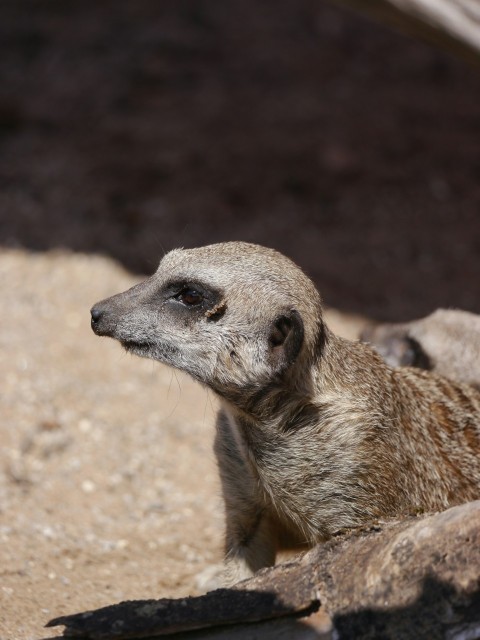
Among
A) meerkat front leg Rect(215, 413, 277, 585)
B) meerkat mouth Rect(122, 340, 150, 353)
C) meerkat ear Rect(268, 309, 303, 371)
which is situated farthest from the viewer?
meerkat front leg Rect(215, 413, 277, 585)

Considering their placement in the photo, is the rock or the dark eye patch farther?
the dark eye patch

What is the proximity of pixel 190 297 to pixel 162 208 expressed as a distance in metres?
3.58

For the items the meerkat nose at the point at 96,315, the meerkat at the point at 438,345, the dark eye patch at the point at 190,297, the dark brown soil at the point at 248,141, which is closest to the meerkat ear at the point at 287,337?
the dark eye patch at the point at 190,297

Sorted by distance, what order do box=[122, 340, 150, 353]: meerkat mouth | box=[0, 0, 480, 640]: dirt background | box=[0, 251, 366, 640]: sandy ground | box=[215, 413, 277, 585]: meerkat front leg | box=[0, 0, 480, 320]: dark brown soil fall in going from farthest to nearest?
box=[0, 0, 480, 320]: dark brown soil
box=[0, 0, 480, 640]: dirt background
box=[0, 251, 366, 640]: sandy ground
box=[215, 413, 277, 585]: meerkat front leg
box=[122, 340, 150, 353]: meerkat mouth

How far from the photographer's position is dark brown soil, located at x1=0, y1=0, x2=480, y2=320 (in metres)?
6.11

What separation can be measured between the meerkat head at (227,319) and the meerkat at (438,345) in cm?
139

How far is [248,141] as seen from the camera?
23.0 ft

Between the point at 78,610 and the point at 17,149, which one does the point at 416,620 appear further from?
the point at 17,149

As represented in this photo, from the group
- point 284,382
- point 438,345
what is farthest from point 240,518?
point 438,345

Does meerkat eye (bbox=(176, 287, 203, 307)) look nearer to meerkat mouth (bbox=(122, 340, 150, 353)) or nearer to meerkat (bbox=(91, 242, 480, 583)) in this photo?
meerkat (bbox=(91, 242, 480, 583))

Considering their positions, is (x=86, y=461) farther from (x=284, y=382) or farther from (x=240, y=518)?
(x=284, y=382)

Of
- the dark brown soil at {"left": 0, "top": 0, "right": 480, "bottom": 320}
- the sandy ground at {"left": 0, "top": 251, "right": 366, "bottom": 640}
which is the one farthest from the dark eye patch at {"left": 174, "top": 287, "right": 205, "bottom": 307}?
the dark brown soil at {"left": 0, "top": 0, "right": 480, "bottom": 320}

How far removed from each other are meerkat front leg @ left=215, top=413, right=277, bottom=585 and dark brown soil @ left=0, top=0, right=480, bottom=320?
8.84 feet

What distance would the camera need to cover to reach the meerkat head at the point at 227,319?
109 inches
